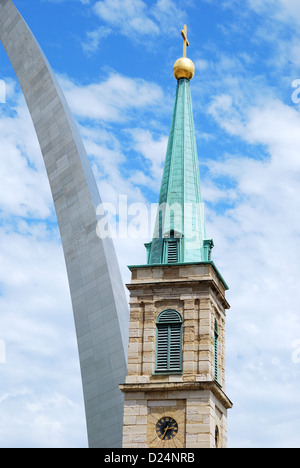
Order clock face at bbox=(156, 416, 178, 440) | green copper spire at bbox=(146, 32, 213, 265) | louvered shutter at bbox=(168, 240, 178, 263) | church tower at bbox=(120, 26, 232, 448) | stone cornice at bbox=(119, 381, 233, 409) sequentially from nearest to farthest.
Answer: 1. clock face at bbox=(156, 416, 178, 440)
2. church tower at bbox=(120, 26, 232, 448)
3. stone cornice at bbox=(119, 381, 233, 409)
4. louvered shutter at bbox=(168, 240, 178, 263)
5. green copper spire at bbox=(146, 32, 213, 265)

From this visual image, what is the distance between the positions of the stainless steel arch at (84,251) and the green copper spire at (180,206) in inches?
267

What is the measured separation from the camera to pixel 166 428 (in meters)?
33.8

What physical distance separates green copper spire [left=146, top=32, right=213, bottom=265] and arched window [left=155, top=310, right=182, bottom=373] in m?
2.73

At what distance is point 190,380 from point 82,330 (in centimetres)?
1220

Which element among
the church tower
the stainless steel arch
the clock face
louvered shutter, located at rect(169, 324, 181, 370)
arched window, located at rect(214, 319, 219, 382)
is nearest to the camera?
the clock face

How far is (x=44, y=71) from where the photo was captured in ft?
167

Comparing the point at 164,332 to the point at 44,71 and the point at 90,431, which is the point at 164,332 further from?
the point at 44,71

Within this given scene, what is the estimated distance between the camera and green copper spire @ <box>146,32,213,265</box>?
37.7m

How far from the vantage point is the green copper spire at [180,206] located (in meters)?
37.7

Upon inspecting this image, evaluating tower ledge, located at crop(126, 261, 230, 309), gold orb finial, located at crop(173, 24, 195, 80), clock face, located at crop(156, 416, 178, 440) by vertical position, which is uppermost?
gold orb finial, located at crop(173, 24, 195, 80)

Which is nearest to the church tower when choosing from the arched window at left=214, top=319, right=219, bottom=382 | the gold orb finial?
the arched window at left=214, top=319, right=219, bottom=382

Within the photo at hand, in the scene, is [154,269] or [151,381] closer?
[151,381]

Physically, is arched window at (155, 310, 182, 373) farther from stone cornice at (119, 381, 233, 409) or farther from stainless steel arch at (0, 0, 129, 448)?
stainless steel arch at (0, 0, 129, 448)
